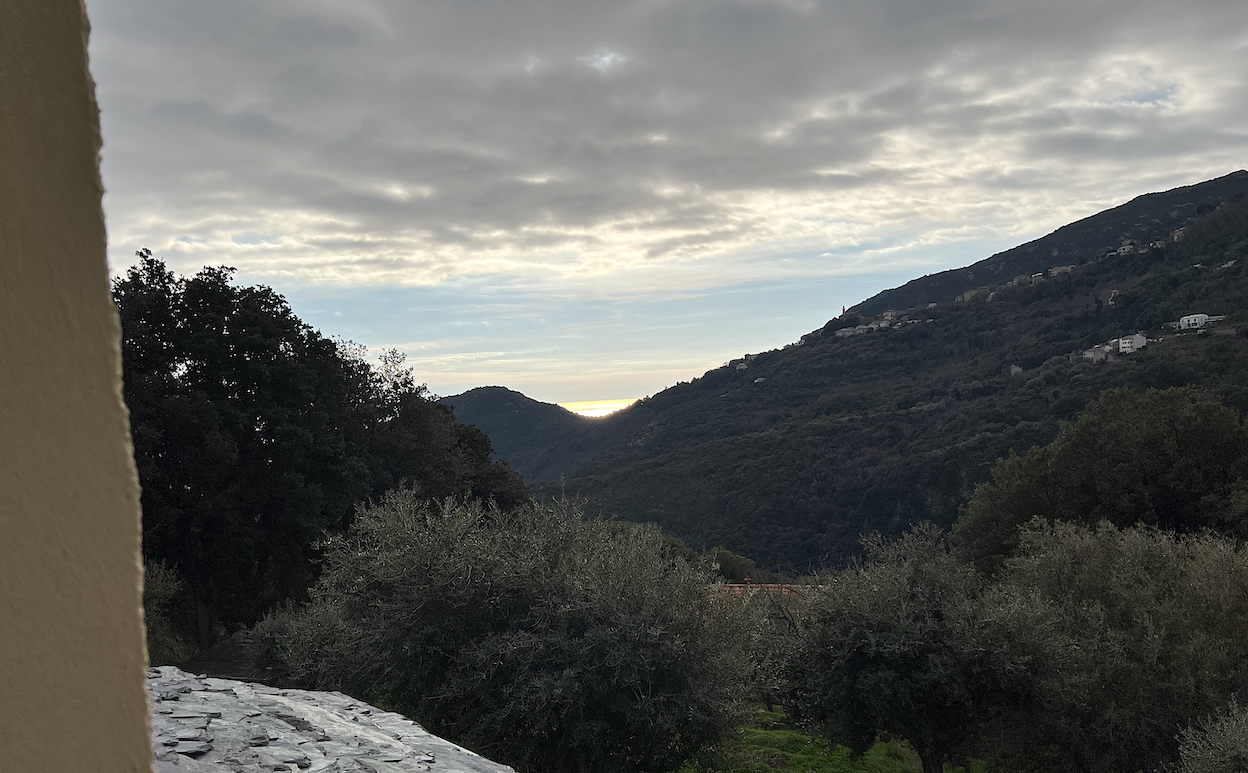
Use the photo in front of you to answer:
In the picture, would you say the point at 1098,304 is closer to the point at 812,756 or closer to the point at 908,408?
the point at 908,408

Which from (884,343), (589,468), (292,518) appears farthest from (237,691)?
(884,343)

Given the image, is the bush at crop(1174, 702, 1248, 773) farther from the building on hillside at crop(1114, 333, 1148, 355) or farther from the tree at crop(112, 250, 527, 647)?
the building on hillside at crop(1114, 333, 1148, 355)

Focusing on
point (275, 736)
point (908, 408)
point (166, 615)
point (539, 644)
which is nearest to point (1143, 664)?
point (539, 644)

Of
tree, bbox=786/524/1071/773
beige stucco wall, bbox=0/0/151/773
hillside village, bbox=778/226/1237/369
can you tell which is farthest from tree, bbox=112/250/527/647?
hillside village, bbox=778/226/1237/369

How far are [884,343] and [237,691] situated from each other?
243 feet

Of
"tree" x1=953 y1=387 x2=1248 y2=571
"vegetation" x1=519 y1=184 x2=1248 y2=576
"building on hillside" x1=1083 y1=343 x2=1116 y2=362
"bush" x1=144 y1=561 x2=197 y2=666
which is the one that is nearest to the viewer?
"bush" x1=144 y1=561 x2=197 y2=666

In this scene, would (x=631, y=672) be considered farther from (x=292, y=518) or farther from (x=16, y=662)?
(x=292, y=518)

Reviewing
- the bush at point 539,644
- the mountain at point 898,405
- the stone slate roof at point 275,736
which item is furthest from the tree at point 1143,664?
the stone slate roof at point 275,736

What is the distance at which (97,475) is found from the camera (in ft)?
3.09

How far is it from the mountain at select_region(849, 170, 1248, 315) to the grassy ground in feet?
274

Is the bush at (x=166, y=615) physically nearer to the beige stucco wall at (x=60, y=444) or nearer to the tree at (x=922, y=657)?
the tree at (x=922, y=657)

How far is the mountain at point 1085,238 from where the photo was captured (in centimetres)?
8988

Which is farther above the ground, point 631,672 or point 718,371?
point 718,371

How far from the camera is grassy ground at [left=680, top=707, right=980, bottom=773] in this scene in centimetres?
1535
